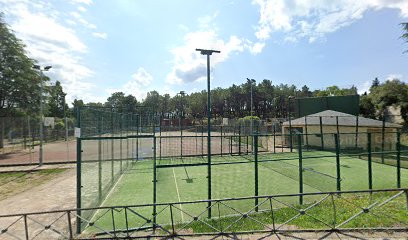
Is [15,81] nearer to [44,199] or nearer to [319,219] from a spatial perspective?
[44,199]

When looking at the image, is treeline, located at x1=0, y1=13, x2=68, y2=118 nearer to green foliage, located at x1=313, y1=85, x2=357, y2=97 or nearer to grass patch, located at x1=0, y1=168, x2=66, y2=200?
grass patch, located at x1=0, y1=168, x2=66, y2=200

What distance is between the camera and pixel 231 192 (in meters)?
9.99

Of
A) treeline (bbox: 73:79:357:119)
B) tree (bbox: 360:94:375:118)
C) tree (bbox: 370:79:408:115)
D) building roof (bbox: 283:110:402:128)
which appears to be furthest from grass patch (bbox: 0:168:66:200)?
treeline (bbox: 73:79:357:119)

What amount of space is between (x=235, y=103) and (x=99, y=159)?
75.8 m

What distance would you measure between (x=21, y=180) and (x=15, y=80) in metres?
18.9

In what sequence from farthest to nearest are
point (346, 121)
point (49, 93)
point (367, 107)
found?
point (367, 107)
point (49, 93)
point (346, 121)

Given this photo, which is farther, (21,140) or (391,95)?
(391,95)

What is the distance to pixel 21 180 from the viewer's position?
1315 cm

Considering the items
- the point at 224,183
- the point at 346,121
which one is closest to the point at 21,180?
the point at 224,183

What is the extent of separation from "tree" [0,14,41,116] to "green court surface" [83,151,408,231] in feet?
64.4

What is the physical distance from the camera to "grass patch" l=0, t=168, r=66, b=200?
11.3 m

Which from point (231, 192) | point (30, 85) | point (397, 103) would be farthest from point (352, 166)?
point (30, 85)

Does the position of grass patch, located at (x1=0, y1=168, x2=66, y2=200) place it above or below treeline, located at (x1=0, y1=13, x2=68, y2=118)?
below

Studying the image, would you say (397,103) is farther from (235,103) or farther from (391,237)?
(235,103)
